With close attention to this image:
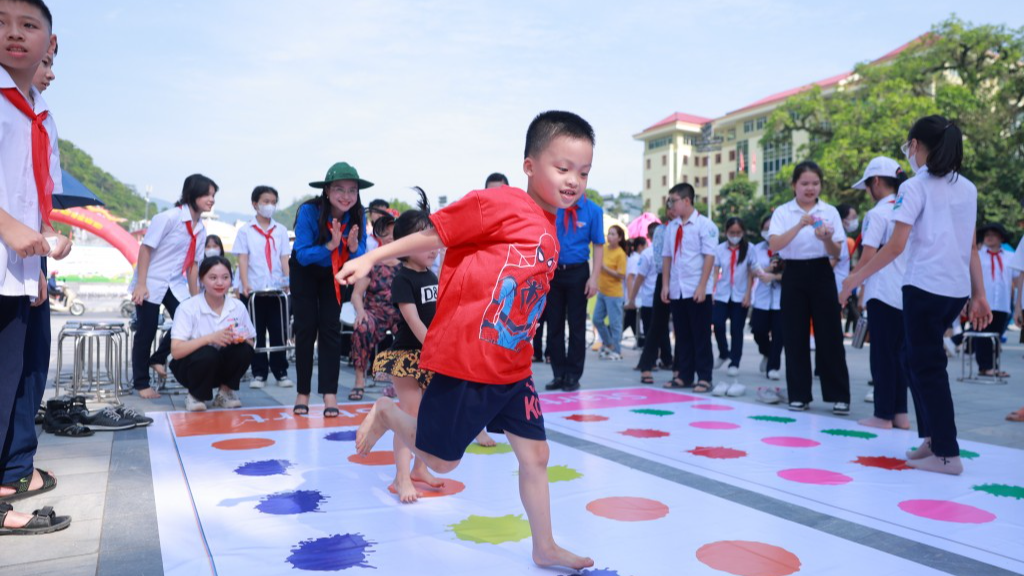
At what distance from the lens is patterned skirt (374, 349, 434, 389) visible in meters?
3.28

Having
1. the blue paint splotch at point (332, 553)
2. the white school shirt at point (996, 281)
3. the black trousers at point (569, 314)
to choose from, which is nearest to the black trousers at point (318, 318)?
the black trousers at point (569, 314)

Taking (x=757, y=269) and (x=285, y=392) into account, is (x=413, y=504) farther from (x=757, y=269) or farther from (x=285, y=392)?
(x=757, y=269)

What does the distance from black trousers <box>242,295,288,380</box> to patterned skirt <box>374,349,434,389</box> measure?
13.5 ft

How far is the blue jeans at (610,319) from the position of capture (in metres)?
9.88

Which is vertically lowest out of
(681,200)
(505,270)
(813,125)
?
(505,270)

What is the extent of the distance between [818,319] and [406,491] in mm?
3567

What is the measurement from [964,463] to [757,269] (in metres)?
3.99

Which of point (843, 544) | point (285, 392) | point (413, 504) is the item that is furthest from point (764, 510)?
point (285, 392)

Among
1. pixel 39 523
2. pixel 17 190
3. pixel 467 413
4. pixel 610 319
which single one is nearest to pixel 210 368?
pixel 39 523

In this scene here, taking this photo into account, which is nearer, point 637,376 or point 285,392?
point 285,392

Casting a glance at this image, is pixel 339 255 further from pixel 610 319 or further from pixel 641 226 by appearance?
pixel 641 226

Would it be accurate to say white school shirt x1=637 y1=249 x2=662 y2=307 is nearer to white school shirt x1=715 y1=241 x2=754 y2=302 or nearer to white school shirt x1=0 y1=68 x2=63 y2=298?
white school shirt x1=715 y1=241 x2=754 y2=302

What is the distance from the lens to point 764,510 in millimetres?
2941

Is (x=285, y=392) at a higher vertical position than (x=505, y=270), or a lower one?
lower
